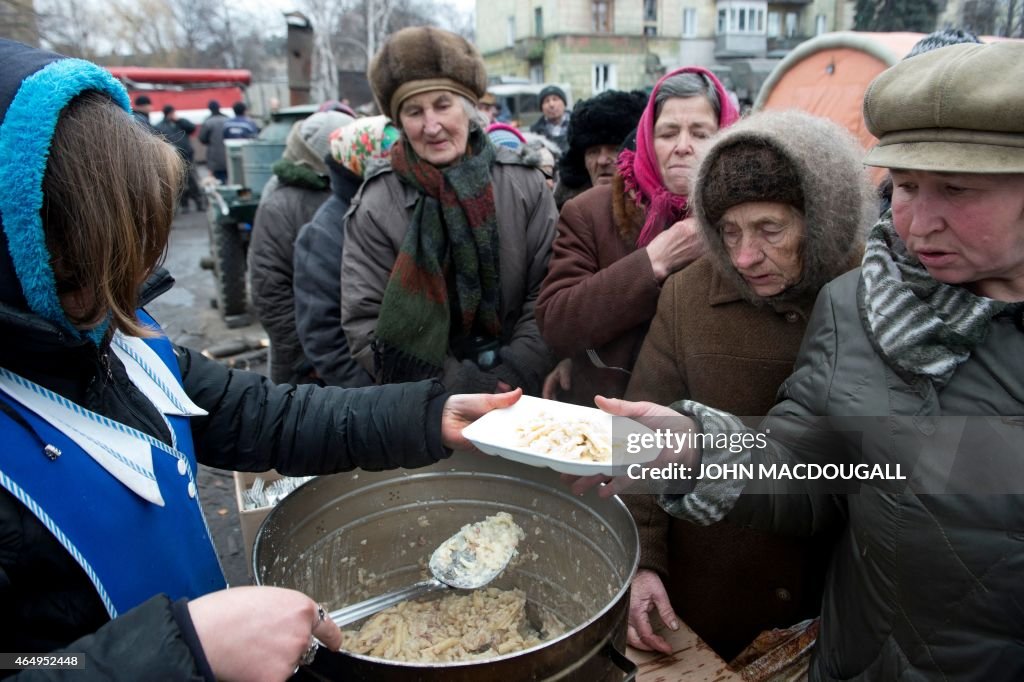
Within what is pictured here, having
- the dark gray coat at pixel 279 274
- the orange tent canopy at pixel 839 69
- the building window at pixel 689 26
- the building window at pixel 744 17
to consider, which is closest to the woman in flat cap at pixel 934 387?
the dark gray coat at pixel 279 274

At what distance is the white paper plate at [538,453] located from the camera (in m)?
1.40

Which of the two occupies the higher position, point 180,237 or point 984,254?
point 984,254

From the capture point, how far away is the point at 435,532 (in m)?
1.83

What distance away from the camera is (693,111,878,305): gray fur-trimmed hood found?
173 centimetres

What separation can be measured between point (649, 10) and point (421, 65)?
34154mm

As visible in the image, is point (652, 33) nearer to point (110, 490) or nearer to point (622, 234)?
point (622, 234)

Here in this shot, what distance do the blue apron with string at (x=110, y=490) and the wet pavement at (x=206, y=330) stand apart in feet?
2.23

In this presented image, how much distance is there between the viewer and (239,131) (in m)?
13.8

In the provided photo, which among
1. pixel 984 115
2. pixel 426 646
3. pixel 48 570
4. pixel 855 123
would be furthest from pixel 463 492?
pixel 855 123

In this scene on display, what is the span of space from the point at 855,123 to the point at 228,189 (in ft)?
18.5

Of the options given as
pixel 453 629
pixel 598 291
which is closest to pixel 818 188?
pixel 598 291

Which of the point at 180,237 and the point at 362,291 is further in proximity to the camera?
the point at 180,237

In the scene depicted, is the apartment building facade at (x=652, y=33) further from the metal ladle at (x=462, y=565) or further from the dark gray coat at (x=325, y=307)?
the metal ladle at (x=462, y=565)

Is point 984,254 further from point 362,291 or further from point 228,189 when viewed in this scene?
point 228,189
